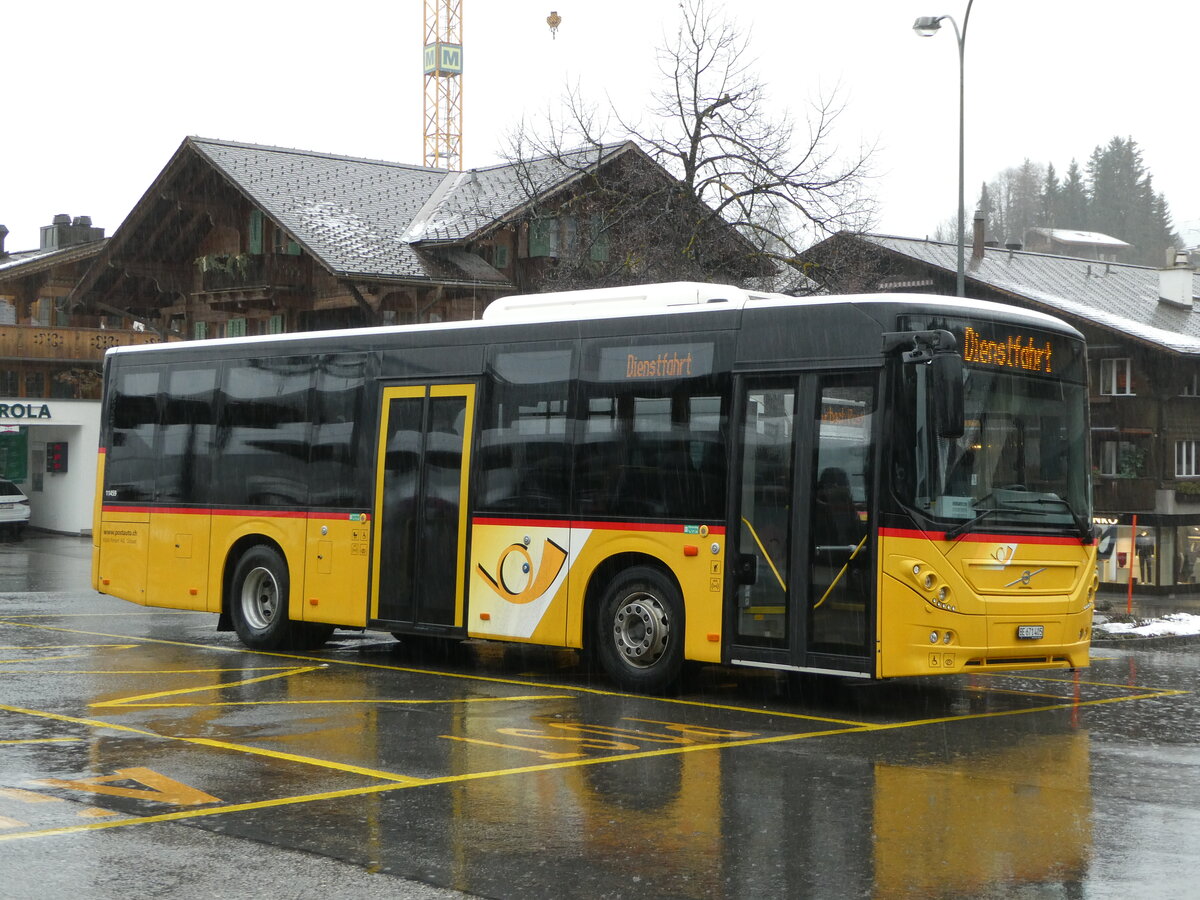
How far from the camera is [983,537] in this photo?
11.9m

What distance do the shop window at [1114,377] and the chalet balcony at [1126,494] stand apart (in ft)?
7.71

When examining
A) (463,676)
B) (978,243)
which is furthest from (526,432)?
(978,243)

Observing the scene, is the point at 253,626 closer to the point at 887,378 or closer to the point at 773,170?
the point at 887,378

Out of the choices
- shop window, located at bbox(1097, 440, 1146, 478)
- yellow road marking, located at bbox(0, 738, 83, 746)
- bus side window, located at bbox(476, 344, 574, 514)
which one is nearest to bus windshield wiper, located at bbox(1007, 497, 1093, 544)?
bus side window, located at bbox(476, 344, 574, 514)

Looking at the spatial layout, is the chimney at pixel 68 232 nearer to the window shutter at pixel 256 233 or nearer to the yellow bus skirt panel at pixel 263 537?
the window shutter at pixel 256 233

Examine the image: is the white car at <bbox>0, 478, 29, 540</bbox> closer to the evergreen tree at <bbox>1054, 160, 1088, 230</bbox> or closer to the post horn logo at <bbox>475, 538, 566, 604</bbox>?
the post horn logo at <bbox>475, 538, 566, 604</bbox>

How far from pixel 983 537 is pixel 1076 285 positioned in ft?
132

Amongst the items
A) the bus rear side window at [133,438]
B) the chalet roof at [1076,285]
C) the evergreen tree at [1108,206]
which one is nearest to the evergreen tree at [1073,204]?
the evergreen tree at [1108,206]

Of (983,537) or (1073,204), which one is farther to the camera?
(1073,204)

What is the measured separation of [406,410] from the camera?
50.3 feet

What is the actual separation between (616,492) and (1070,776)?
495cm

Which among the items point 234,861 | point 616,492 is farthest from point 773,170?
point 234,861

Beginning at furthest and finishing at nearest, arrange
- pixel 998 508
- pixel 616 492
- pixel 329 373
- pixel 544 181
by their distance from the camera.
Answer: pixel 544 181, pixel 329 373, pixel 616 492, pixel 998 508

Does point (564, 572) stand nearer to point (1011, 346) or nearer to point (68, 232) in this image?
point (1011, 346)
